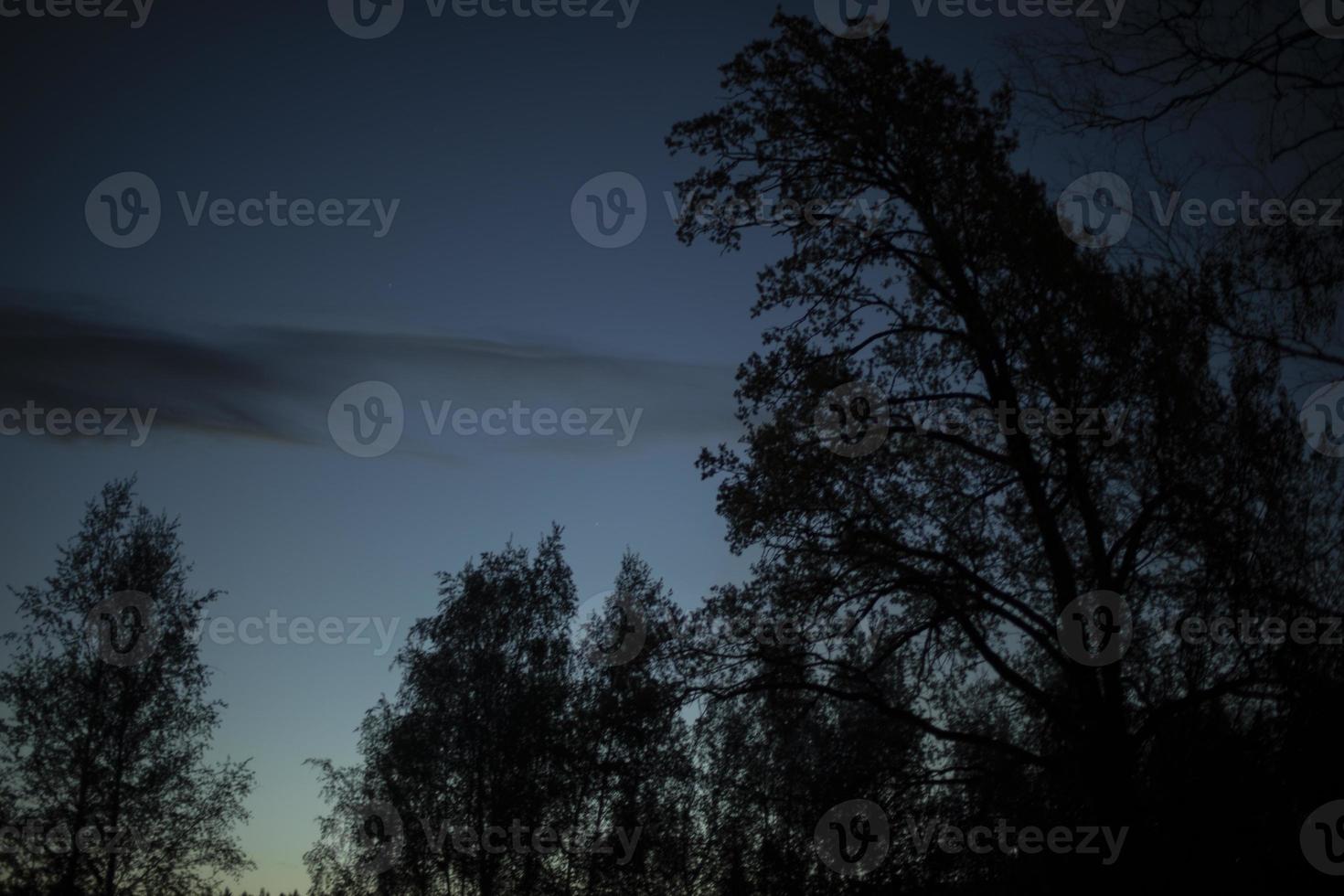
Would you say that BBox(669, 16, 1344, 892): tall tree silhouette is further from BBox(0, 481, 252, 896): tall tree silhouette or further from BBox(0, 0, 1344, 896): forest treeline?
BBox(0, 481, 252, 896): tall tree silhouette

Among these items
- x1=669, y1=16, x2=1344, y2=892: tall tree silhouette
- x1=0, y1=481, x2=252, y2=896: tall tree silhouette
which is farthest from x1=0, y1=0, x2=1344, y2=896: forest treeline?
x1=0, y1=481, x2=252, y2=896: tall tree silhouette

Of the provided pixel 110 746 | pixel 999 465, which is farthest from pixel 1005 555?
pixel 110 746

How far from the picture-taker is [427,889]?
31047 mm

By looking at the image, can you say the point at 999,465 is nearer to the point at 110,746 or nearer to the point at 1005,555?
the point at 1005,555

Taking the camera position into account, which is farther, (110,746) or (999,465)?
(110,746)

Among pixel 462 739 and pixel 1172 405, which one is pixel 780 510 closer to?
pixel 1172 405

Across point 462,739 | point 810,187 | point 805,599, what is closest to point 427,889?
point 462,739

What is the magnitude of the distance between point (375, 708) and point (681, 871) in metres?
16.8

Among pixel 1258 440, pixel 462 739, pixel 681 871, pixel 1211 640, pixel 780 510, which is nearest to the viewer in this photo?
pixel 1211 640

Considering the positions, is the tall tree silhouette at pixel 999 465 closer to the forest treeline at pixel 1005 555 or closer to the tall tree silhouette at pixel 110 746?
the forest treeline at pixel 1005 555

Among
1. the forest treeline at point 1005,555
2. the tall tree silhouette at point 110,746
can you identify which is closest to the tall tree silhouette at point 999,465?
the forest treeline at point 1005,555

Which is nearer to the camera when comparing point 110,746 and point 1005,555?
point 1005,555

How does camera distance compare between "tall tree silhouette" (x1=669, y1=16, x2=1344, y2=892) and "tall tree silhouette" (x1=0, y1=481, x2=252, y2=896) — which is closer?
"tall tree silhouette" (x1=669, y1=16, x2=1344, y2=892)

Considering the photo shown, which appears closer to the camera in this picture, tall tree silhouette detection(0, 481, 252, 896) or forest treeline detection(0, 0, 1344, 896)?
forest treeline detection(0, 0, 1344, 896)
